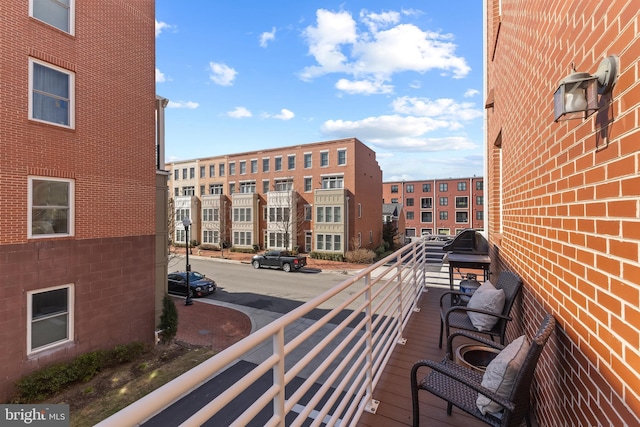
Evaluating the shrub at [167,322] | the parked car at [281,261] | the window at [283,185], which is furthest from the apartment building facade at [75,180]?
the window at [283,185]

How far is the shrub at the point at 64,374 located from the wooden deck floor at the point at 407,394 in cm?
837

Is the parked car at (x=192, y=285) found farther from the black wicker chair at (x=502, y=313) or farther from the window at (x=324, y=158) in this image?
the window at (x=324, y=158)

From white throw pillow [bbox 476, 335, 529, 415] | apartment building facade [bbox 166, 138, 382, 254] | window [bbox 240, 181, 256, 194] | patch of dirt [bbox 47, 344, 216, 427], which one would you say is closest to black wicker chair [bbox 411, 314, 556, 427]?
white throw pillow [bbox 476, 335, 529, 415]

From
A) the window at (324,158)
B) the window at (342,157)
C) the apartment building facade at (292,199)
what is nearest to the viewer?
the apartment building facade at (292,199)

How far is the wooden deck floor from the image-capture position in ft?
7.92

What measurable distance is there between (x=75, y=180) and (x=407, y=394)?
9.25 metres

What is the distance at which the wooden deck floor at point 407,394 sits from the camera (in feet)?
7.92

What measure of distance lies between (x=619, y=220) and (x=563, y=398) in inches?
52.2

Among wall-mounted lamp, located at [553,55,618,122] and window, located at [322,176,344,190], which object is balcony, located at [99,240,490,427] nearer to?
wall-mounted lamp, located at [553,55,618,122]

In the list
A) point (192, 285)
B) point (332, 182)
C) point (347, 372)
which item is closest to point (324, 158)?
point (332, 182)

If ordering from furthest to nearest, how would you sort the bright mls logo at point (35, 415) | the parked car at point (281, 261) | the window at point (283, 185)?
1. the window at point (283, 185)
2. the parked car at point (281, 261)
3. the bright mls logo at point (35, 415)

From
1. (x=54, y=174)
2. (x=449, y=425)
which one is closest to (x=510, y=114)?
(x=449, y=425)

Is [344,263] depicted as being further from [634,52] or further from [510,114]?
[634,52]

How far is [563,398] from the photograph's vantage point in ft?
5.99
